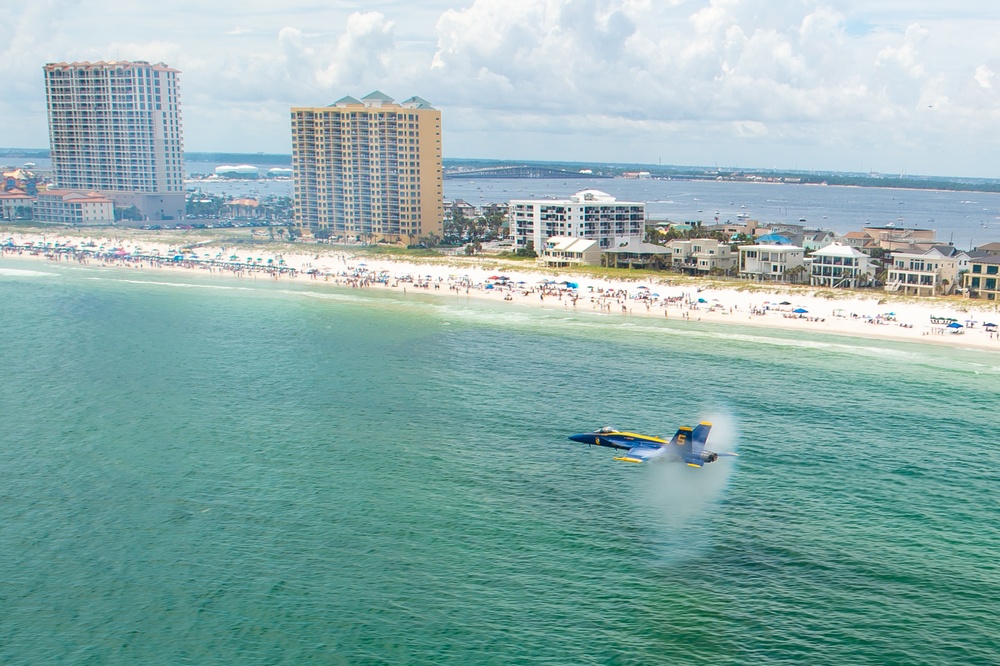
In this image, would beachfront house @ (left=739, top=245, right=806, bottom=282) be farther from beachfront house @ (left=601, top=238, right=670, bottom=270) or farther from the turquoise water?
the turquoise water

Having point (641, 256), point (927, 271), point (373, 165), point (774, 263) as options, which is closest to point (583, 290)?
point (641, 256)

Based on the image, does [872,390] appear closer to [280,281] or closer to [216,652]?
[216,652]

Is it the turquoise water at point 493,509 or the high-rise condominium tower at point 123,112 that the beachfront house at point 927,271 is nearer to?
the turquoise water at point 493,509

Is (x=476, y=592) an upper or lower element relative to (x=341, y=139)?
lower

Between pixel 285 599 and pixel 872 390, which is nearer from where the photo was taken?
pixel 285 599

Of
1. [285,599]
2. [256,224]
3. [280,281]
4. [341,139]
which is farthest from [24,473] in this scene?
[256,224]

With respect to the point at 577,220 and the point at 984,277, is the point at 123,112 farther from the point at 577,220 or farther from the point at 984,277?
the point at 984,277

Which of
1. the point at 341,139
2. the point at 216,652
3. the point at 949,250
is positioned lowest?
the point at 216,652
